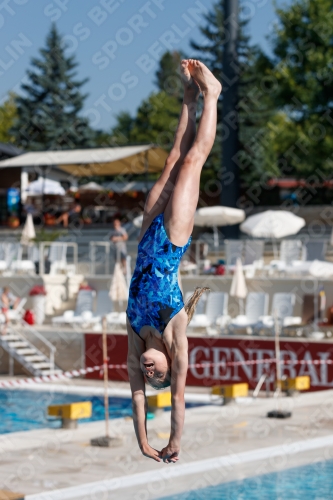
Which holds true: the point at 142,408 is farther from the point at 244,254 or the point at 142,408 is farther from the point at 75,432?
the point at 244,254

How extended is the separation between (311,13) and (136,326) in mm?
27554

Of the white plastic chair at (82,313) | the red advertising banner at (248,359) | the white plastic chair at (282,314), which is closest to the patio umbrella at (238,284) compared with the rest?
the white plastic chair at (282,314)

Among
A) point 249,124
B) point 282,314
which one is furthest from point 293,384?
point 249,124

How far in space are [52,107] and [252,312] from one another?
37.8 metres

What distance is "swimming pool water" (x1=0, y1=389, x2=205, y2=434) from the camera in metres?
15.9

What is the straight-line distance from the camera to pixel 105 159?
1023 inches

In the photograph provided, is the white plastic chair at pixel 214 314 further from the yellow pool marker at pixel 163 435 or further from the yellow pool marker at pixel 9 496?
the yellow pool marker at pixel 9 496

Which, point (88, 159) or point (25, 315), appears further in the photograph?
point (88, 159)

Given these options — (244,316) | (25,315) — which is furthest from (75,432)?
(25,315)

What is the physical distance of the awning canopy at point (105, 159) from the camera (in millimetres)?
26438

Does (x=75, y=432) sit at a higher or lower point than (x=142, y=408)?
lower

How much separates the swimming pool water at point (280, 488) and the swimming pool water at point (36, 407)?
4941 mm

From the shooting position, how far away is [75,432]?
41.8ft

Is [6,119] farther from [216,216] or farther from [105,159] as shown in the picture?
[216,216]
